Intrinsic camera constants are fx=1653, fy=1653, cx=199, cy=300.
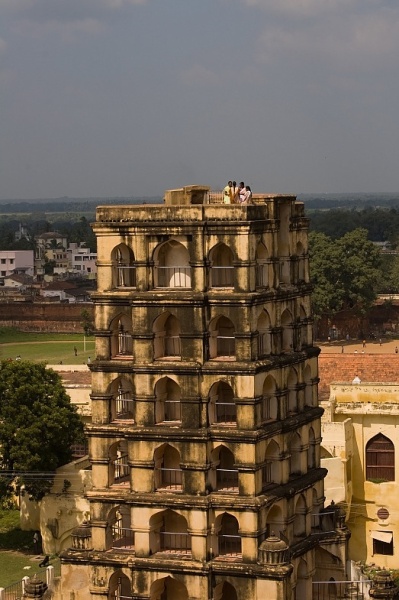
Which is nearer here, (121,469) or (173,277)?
(173,277)

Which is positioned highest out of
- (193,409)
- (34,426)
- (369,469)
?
(193,409)

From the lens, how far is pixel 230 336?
38875 mm

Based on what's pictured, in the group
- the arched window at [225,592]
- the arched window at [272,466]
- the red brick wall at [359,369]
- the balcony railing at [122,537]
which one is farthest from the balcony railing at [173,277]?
the red brick wall at [359,369]

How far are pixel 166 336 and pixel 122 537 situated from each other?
5115 millimetres

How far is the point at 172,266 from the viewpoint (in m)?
39.2

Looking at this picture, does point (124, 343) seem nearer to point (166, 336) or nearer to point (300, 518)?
point (166, 336)

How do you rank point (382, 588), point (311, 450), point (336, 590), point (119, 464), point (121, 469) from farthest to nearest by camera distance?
point (336, 590) < point (311, 450) < point (382, 588) < point (121, 469) < point (119, 464)

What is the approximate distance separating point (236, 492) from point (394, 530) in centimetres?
1884

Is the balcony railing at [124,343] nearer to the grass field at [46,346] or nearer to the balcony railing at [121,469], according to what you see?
the balcony railing at [121,469]

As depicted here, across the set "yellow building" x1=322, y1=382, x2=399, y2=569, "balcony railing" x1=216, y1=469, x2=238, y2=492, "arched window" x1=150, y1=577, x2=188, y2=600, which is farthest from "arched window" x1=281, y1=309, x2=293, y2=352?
"yellow building" x1=322, y1=382, x2=399, y2=569

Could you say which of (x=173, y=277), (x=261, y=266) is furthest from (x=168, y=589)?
(x=261, y=266)

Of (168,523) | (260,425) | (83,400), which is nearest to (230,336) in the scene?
(260,425)

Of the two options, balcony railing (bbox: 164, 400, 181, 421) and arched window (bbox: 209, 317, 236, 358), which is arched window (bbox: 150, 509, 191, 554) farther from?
arched window (bbox: 209, 317, 236, 358)

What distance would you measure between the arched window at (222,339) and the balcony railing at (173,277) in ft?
3.83
